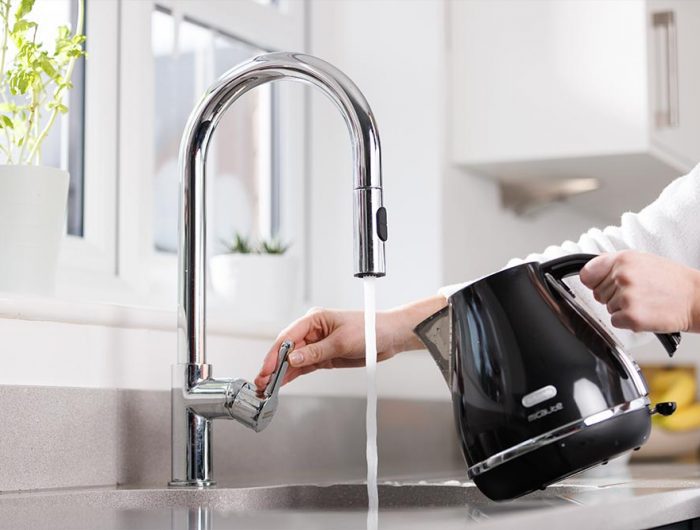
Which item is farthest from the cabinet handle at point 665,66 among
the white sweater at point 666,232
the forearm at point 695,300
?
the forearm at point 695,300

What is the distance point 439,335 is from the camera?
1.11 m

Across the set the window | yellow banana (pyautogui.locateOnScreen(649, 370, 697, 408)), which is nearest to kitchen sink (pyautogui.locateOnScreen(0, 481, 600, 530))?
the window

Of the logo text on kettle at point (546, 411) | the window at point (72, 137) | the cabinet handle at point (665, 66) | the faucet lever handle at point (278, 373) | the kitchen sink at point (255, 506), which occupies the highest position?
the cabinet handle at point (665, 66)

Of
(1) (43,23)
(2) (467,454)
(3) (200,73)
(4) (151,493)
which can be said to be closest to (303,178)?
(3) (200,73)

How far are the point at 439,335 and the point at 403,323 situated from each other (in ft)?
0.93

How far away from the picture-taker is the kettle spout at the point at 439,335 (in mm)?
1100

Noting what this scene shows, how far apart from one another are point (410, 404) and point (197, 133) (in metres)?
0.83

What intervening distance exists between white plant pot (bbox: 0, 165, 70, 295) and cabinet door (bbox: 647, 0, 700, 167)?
1.07m

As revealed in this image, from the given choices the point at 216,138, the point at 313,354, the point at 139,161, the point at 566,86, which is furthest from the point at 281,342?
the point at 566,86

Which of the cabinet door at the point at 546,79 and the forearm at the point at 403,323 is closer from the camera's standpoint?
the forearm at the point at 403,323

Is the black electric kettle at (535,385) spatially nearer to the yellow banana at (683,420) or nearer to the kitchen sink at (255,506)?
the kitchen sink at (255,506)

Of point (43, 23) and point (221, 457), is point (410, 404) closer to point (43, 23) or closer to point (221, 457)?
point (221, 457)

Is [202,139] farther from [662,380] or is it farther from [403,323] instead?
[662,380]

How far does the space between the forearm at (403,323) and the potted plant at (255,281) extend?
40 cm
